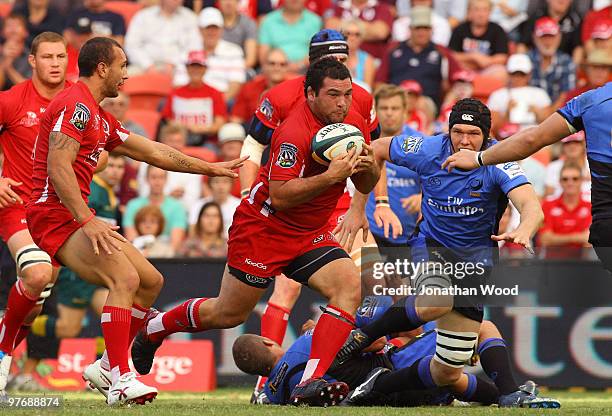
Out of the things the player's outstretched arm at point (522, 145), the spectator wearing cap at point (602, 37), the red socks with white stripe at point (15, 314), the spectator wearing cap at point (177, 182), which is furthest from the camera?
the spectator wearing cap at point (602, 37)

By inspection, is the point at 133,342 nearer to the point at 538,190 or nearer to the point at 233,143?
the point at 233,143

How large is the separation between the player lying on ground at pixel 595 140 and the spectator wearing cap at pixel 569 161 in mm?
5983

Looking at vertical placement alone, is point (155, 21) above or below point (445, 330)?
above

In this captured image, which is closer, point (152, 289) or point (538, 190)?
point (152, 289)

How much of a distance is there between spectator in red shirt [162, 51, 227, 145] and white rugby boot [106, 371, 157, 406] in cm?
767

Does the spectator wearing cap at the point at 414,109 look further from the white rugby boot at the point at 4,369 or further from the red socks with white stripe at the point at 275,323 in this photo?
the white rugby boot at the point at 4,369

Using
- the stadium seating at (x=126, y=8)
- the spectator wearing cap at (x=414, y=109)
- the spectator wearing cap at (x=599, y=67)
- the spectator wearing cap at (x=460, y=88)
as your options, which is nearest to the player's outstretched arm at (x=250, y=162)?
the spectator wearing cap at (x=414, y=109)

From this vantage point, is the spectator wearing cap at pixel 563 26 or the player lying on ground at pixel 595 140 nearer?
the player lying on ground at pixel 595 140

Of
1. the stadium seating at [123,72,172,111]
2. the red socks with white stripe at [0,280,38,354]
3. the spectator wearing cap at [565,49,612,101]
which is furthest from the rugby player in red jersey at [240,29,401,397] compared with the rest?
the stadium seating at [123,72,172,111]

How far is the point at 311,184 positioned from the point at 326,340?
3.48 ft

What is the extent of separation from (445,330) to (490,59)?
8740 mm

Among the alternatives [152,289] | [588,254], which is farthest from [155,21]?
[152,289]

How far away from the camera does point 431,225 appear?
29.5ft

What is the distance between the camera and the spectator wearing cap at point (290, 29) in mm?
16734
